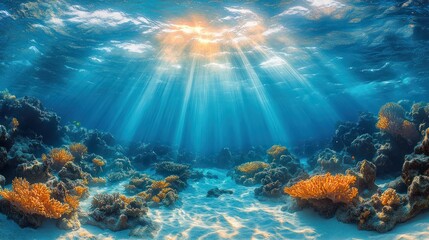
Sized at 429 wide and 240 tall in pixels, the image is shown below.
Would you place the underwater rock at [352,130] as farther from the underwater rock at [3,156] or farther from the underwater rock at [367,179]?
the underwater rock at [3,156]

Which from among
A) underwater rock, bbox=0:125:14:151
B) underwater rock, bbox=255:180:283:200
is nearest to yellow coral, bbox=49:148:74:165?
underwater rock, bbox=0:125:14:151

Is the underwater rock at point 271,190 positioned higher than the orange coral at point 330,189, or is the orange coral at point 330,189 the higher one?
the underwater rock at point 271,190

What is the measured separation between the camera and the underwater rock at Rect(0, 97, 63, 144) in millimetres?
12844

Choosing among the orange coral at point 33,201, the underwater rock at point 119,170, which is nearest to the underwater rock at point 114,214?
the orange coral at point 33,201

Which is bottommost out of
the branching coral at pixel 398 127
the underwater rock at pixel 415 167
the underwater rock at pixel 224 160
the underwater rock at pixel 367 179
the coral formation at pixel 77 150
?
the underwater rock at pixel 415 167

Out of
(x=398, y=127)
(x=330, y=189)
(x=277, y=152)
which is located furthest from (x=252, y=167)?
(x=330, y=189)

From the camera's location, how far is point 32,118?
13.2 m

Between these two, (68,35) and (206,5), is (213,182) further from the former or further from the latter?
(68,35)

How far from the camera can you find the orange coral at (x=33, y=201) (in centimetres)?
563

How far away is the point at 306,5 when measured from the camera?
1412cm

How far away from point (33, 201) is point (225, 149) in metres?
16.9

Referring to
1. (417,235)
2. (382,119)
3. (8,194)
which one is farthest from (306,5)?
(8,194)

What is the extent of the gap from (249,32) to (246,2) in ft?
13.1

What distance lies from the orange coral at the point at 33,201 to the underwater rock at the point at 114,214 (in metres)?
1.09
